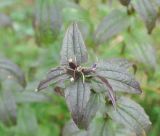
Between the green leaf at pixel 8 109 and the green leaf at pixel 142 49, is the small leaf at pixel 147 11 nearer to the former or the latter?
the green leaf at pixel 142 49

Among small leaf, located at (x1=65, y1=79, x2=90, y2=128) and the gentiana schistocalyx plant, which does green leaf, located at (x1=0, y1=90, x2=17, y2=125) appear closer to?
the gentiana schistocalyx plant

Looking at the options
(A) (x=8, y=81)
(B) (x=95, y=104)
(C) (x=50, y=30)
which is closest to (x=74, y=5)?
(C) (x=50, y=30)

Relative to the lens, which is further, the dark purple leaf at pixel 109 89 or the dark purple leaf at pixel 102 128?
the dark purple leaf at pixel 102 128

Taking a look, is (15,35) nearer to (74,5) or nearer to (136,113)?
(74,5)

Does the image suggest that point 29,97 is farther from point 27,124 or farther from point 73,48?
point 73,48

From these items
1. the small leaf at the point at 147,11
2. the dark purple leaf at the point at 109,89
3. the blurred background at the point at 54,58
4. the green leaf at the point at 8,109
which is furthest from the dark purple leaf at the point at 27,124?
the dark purple leaf at the point at 109,89
